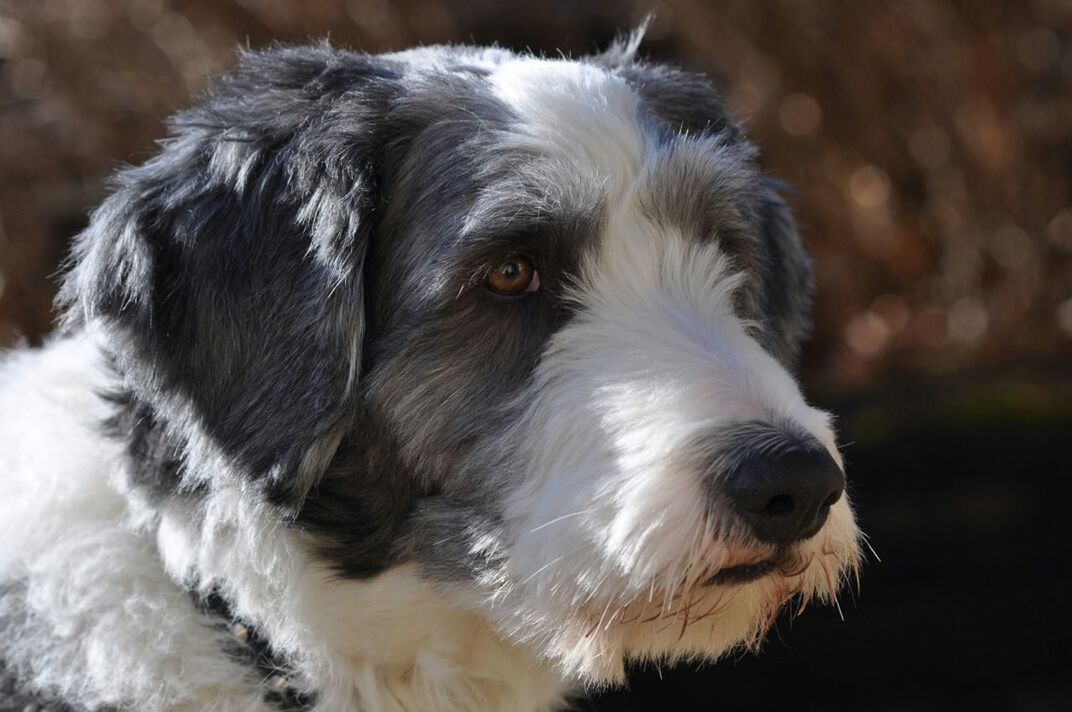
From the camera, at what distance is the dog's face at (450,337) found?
247 cm

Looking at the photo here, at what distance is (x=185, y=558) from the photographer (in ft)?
8.58

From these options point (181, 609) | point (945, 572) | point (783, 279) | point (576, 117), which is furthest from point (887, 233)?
point (181, 609)

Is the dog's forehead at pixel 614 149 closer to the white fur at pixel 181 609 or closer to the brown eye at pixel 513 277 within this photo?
the brown eye at pixel 513 277

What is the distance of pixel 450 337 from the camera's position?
8.59 feet

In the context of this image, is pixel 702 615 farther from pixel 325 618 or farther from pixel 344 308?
pixel 344 308

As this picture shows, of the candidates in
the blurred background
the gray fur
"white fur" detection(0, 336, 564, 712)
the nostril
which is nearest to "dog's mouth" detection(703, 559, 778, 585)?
the nostril

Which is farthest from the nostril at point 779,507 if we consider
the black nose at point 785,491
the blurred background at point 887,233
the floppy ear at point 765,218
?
the blurred background at point 887,233

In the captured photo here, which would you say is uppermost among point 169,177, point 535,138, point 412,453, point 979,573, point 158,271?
point 535,138

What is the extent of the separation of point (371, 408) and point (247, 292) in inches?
13.1

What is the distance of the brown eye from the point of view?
8.59ft

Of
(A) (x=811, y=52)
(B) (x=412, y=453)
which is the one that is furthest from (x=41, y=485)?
(A) (x=811, y=52)

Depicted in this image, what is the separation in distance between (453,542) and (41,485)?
87 cm

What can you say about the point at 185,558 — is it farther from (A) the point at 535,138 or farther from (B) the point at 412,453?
(A) the point at 535,138

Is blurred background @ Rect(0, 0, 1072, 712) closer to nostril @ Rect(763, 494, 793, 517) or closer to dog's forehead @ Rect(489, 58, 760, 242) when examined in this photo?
dog's forehead @ Rect(489, 58, 760, 242)
